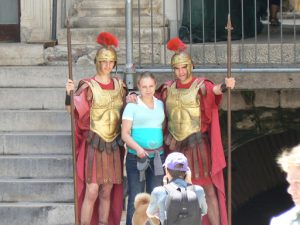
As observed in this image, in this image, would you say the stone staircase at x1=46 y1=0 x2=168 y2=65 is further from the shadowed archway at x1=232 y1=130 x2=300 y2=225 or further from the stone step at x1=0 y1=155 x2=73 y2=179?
the shadowed archway at x1=232 y1=130 x2=300 y2=225

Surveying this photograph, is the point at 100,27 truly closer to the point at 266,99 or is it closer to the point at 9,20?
the point at 9,20

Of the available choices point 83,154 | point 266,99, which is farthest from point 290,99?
point 83,154

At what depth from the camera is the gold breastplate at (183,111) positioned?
26.0 feet

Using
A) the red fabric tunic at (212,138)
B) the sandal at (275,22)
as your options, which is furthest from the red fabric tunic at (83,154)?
the sandal at (275,22)

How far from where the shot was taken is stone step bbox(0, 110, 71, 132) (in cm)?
898

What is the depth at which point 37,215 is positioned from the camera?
8133 millimetres

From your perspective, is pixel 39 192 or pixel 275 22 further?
Result: pixel 275 22

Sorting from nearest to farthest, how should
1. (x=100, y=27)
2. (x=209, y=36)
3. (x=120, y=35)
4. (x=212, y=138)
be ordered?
(x=212, y=138), (x=120, y=35), (x=100, y=27), (x=209, y=36)

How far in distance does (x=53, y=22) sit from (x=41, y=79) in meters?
1.01

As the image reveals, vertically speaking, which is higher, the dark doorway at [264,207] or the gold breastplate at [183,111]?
the gold breastplate at [183,111]

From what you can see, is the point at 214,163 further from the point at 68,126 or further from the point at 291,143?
the point at 291,143

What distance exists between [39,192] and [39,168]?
0.27 metres

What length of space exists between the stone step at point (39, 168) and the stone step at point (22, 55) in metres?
1.57

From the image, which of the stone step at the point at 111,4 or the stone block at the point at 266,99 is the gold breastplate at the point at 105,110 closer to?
the stone step at the point at 111,4
